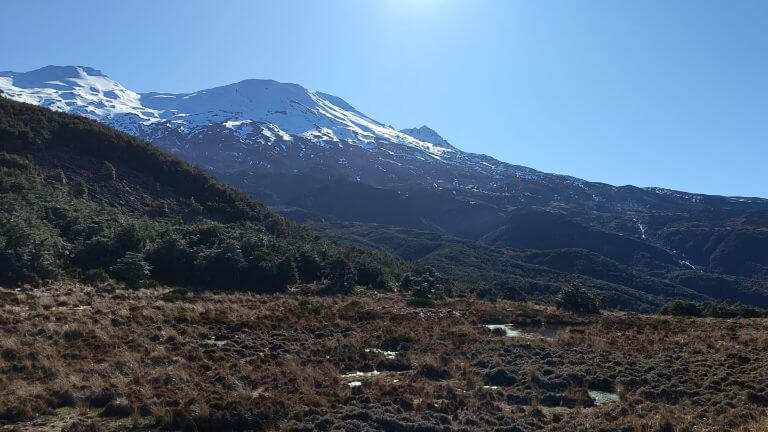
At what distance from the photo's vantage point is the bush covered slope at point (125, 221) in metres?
28.9

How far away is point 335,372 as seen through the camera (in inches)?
612

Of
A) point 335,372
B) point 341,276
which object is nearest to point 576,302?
point 341,276

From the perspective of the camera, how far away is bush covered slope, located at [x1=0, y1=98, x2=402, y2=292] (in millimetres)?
28906

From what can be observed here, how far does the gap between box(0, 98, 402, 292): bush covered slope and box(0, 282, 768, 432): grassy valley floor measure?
15.0ft

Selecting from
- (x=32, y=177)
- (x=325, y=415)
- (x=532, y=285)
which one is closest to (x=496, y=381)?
(x=325, y=415)

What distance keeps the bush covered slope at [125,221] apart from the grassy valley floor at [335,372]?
180 inches

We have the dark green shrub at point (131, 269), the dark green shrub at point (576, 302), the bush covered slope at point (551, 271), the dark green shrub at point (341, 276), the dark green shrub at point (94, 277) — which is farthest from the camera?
the bush covered slope at point (551, 271)

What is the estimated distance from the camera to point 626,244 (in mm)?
181250

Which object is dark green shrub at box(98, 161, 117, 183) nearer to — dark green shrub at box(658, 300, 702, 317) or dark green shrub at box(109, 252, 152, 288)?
dark green shrub at box(109, 252, 152, 288)

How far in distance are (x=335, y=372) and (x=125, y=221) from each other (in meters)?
25.7

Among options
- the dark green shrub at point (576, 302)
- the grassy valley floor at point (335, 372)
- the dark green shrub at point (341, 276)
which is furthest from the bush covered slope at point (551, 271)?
the grassy valley floor at point (335, 372)

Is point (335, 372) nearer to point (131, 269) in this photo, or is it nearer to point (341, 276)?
Result: point (131, 269)

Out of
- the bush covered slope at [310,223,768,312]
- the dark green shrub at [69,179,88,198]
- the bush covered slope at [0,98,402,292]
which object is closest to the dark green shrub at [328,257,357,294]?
the bush covered slope at [0,98,402,292]

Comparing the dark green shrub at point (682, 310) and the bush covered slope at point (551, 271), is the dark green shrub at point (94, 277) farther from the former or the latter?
the bush covered slope at point (551, 271)
